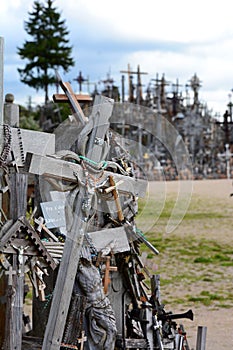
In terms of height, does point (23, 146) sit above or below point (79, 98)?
below

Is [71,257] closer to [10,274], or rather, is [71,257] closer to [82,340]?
[10,274]

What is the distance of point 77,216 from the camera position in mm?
4789

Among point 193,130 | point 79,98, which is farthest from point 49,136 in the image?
point 193,130

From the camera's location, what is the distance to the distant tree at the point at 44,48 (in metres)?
48.3

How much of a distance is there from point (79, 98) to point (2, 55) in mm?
1288

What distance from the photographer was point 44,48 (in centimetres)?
4816

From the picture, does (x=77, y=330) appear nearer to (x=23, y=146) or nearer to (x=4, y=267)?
(x=4, y=267)

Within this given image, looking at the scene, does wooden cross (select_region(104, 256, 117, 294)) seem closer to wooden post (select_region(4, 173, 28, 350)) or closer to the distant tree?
wooden post (select_region(4, 173, 28, 350))

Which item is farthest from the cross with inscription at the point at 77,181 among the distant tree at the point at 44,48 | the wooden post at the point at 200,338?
the distant tree at the point at 44,48

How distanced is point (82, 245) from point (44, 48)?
44.2 meters

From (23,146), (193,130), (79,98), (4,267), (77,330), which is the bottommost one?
(77,330)

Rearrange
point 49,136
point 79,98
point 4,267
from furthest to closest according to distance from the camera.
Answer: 1. point 79,98
2. point 49,136
3. point 4,267

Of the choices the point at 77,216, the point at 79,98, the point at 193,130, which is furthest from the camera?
the point at 193,130

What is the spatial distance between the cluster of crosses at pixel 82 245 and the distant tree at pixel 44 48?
138 ft
